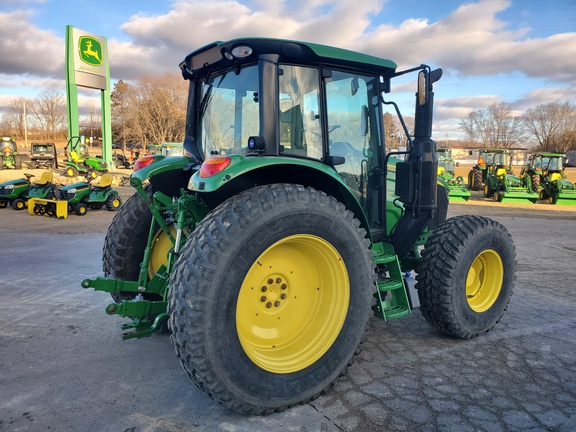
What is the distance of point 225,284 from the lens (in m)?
2.52

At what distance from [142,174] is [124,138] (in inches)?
1899

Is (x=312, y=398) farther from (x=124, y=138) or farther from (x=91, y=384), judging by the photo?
(x=124, y=138)

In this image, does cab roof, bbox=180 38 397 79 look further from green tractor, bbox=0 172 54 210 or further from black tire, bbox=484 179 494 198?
black tire, bbox=484 179 494 198

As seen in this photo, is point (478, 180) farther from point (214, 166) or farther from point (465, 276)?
point (214, 166)

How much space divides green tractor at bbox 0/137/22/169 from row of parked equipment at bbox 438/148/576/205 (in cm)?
2635

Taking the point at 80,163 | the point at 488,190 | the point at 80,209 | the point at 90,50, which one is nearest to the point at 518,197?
the point at 488,190

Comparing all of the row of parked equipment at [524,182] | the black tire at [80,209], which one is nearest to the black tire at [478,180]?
the row of parked equipment at [524,182]

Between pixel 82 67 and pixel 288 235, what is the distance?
82.6ft

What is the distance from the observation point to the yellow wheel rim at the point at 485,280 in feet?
13.5

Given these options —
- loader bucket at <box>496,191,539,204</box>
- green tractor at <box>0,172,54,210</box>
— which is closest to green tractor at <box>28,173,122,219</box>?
green tractor at <box>0,172,54,210</box>

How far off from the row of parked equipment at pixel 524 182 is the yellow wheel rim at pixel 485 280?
41.3 ft

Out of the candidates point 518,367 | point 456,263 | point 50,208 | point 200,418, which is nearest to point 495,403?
point 518,367

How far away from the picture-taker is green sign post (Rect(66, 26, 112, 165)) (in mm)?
23219

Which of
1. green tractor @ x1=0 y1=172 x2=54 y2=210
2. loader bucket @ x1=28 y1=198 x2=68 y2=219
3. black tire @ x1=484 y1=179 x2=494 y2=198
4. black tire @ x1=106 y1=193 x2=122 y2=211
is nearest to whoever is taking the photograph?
loader bucket @ x1=28 y1=198 x2=68 y2=219
